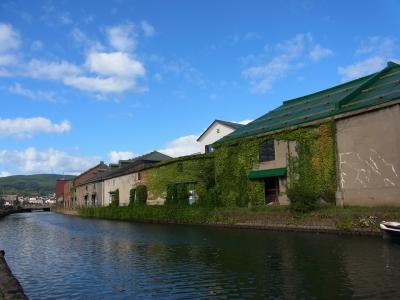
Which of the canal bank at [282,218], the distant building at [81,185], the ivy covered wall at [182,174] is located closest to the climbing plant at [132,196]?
the ivy covered wall at [182,174]

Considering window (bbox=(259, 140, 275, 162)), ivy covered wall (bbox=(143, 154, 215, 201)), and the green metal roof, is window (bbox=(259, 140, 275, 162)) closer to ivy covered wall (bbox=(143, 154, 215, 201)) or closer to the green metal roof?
the green metal roof

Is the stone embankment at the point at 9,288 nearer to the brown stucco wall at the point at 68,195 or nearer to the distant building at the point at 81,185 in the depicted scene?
the distant building at the point at 81,185

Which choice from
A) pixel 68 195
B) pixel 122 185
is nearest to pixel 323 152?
pixel 122 185

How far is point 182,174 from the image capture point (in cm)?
→ 4769

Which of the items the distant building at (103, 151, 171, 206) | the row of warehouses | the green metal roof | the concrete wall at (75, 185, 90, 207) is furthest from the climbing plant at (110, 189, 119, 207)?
the green metal roof

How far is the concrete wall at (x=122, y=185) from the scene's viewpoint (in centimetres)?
5963

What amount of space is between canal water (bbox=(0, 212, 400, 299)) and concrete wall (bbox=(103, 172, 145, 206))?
35.8m

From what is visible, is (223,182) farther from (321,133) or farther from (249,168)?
(321,133)

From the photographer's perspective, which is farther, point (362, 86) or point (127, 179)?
point (127, 179)

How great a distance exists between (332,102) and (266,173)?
7733 mm

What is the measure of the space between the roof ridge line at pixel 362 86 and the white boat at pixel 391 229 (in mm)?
11880

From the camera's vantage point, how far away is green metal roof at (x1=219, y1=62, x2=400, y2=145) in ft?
93.4

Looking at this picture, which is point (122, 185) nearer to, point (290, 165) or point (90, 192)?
point (90, 192)

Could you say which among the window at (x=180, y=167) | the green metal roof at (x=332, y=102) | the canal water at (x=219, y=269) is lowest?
the canal water at (x=219, y=269)
